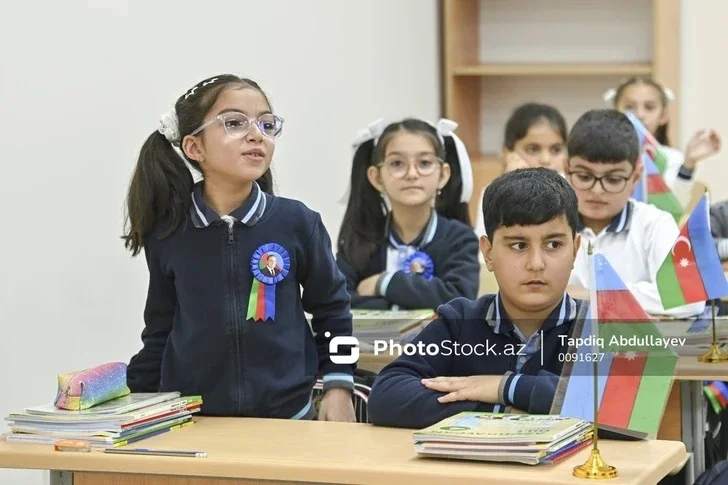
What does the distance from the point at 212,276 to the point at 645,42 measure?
4.76 meters

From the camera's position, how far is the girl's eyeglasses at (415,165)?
3.75m

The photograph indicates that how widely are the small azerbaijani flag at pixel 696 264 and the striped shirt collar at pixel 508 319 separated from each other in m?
0.34

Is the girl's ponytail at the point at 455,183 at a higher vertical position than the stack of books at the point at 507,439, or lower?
higher

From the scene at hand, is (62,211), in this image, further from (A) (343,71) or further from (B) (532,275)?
(A) (343,71)

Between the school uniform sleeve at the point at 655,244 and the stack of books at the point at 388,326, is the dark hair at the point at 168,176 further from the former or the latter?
the school uniform sleeve at the point at 655,244

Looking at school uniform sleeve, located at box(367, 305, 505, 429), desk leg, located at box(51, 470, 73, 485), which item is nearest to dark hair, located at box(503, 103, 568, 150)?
school uniform sleeve, located at box(367, 305, 505, 429)

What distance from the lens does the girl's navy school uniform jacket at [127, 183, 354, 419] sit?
246 cm

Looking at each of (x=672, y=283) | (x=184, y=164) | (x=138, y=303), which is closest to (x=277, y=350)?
(x=184, y=164)

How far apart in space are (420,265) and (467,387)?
1488 mm

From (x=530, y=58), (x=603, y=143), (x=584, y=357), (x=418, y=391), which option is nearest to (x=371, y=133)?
(x=603, y=143)

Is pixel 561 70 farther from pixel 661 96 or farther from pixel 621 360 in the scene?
pixel 621 360

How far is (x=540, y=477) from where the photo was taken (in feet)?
5.66

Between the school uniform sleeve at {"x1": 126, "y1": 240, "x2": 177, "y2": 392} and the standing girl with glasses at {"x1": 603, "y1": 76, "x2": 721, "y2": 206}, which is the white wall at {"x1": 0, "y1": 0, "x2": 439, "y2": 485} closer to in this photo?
the school uniform sleeve at {"x1": 126, "y1": 240, "x2": 177, "y2": 392}

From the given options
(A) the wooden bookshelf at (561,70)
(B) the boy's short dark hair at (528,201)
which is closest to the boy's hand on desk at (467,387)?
(B) the boy's short dark hair at (528,201)
